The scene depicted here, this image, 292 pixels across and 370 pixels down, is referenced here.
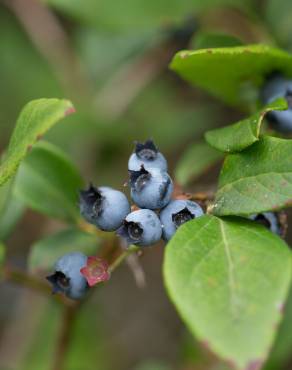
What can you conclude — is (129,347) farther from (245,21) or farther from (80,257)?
(80,257)

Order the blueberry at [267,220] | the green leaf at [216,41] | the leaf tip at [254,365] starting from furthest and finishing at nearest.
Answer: the green leaf at [216,41]
the blueberry at [267,220]
the leaf tip at [254,365]

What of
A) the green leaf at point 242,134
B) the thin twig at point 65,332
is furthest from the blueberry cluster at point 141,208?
the thin twig at point 65,332

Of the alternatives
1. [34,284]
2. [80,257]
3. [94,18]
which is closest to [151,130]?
[94,18]

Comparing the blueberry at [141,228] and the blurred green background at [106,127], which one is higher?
the blueberry at [141,228]

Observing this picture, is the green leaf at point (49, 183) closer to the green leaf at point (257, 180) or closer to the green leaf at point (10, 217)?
the green leaf at point (10, 217)

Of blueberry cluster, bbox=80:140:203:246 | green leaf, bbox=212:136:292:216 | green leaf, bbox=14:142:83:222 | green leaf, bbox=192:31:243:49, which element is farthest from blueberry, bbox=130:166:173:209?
green leaf, bbox=192:31:243:49

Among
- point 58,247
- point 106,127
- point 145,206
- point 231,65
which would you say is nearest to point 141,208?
point 145,206

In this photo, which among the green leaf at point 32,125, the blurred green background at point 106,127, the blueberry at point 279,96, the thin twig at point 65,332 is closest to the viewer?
the green leaf at point 32,125

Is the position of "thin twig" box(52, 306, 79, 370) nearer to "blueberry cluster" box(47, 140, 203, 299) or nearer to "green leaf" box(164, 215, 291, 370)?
Result: "blueberry cluster" box(47, 140, 203, 299)
